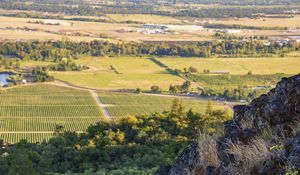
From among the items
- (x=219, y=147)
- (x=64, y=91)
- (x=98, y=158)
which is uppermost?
(x=219, y=147)

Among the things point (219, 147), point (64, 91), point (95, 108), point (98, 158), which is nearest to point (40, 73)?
point (64, 91)

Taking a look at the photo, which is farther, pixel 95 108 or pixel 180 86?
pixel 180 86

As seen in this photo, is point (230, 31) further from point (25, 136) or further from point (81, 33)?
point (25, 136)

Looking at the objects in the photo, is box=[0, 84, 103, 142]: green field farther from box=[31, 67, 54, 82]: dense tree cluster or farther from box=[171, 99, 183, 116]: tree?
box=[171, 99, 183, 116]: tree

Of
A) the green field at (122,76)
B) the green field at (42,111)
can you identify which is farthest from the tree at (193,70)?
the green field at (42,111)

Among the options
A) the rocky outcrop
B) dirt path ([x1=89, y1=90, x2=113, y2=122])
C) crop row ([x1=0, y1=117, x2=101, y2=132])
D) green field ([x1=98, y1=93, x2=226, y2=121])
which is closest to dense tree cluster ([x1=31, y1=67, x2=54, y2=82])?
dirt path ([x1=89, y1=90, x2=113, y2=122])

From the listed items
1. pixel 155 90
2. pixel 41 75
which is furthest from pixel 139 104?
pixel 41 75

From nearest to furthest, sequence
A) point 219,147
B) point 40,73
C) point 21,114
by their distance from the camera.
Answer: point 219,147 → point 21,114 → point 40,73

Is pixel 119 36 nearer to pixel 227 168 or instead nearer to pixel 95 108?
pixel 95 108
